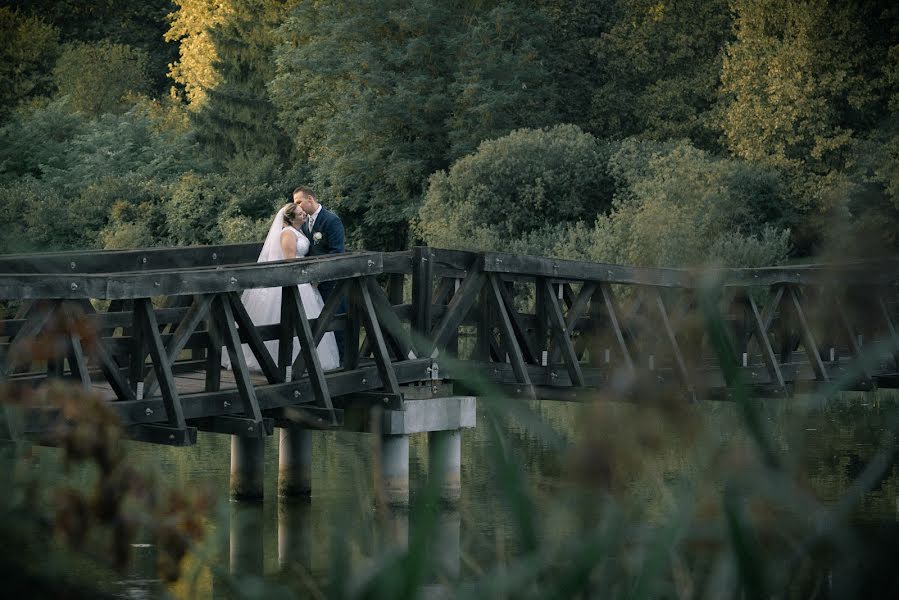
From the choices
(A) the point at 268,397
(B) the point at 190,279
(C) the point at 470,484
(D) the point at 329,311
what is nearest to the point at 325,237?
(D) the point at 329,311

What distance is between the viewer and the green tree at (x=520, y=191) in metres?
32.1

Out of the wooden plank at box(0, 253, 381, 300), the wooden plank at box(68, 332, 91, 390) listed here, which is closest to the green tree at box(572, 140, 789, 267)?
the wooden plank at box(0, 253, 381, 300)

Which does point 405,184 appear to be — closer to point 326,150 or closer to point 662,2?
point 326,150

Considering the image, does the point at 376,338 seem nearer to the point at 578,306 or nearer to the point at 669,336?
the point at 578,306

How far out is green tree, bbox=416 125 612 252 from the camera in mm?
32125

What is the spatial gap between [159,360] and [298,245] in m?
2.87

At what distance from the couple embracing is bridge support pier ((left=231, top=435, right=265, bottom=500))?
29.0 inches

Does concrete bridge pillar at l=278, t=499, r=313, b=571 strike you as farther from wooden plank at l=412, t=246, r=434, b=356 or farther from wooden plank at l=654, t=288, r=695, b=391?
wooden plank at l=654, t=288, r=695, b=391

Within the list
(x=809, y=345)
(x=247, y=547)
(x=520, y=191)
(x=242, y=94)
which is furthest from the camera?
(x=242, y=94)

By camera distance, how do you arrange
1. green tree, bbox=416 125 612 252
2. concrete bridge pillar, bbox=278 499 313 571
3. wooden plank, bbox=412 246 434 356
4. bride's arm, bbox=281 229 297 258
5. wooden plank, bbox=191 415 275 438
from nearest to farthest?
wooden plank, bbox=191 415 275 438 → concrete bridge pillar, bbox=278 499 313 571 → wooden plank, bbox=412 246 434 356 → bride's arm, bbox=281 229 297 258 → green tree, bbox=416 125 612 252

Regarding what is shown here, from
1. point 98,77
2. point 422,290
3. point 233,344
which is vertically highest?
point 98,77

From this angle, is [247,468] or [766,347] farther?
[766,347]

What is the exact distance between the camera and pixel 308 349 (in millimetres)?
10875

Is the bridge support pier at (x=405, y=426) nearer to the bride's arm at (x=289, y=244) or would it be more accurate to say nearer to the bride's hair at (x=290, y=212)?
the bride's arm at (x=289, y=244)
